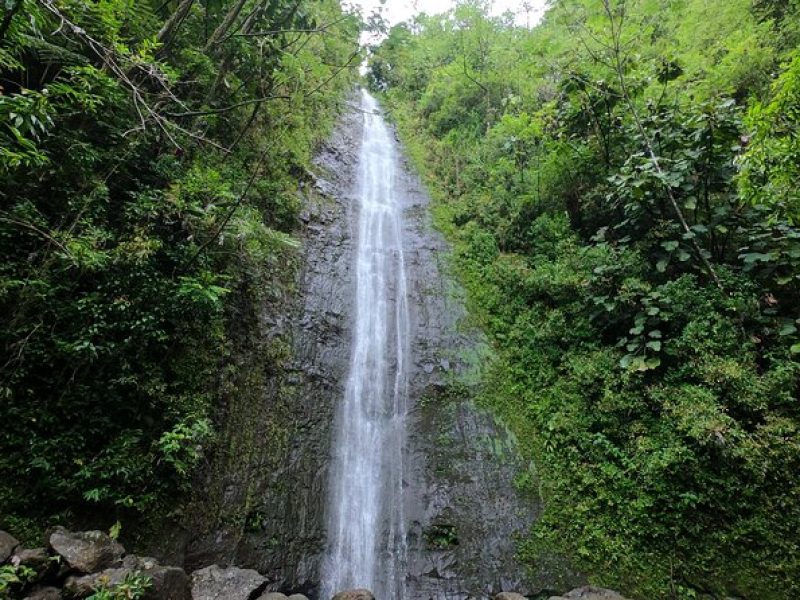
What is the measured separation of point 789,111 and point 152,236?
7.39m

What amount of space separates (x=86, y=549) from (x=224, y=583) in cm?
151

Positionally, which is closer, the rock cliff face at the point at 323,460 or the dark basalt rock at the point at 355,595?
the dark basalt rock at the point at 355,595

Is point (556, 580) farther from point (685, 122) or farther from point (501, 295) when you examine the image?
point (685, 122)

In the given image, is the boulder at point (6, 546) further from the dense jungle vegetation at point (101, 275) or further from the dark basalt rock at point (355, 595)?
the dark basalt rock at point (355, 595)

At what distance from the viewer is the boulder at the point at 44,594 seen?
3344mm

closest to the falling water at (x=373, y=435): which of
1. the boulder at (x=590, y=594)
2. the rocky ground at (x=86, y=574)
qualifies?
the rocky ground at (x=86, y=574)

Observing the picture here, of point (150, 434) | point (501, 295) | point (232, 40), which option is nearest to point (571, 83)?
point (501, 295)

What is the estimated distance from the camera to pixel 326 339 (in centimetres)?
841

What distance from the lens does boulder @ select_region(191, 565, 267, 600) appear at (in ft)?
14.7

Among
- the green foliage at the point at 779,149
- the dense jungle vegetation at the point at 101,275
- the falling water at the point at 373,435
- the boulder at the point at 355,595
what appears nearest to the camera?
the green foliage at the point at 779,149

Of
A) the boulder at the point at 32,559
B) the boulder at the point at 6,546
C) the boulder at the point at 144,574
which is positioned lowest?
the boulder at the point at 144,574

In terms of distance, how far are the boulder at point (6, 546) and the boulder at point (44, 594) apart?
371 millimetres

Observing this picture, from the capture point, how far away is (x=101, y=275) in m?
5.01

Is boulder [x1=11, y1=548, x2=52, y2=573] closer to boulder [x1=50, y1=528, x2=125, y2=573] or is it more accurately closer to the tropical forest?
the tropical forest
